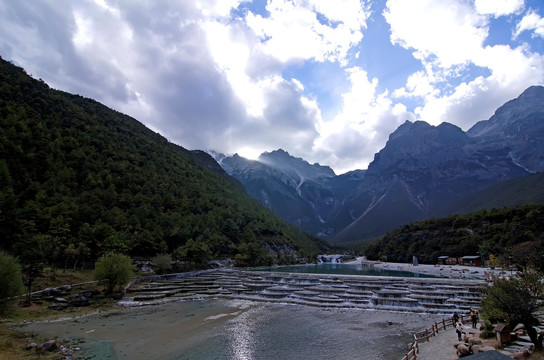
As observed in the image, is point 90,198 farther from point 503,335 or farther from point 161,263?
point 503,335

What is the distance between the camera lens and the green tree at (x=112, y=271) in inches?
2344

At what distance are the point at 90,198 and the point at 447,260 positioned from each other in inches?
5970

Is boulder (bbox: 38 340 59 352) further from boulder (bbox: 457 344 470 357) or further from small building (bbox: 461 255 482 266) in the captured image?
small building (bbox: 461 255 482 266)

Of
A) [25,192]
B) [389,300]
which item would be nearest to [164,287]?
[389,300]

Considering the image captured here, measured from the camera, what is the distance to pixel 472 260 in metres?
119

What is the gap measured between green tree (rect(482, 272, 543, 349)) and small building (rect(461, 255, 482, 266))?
4223 inches

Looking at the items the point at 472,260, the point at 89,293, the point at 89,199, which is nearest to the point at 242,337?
the point at 89,293

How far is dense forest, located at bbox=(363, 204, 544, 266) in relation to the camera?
373 feet

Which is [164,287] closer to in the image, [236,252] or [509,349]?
[509,349]

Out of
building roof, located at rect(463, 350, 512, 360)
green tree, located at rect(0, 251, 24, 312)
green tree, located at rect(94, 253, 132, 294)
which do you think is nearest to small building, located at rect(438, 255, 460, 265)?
green tree, located at rect(94, 253, 132, 294)

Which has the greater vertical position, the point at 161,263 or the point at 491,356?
the point at 491,356

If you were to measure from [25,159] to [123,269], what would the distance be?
77.3 meters

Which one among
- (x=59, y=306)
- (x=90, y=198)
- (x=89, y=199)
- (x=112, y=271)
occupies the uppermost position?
(x=90, y=198)

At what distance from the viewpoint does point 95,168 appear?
13250 cm
